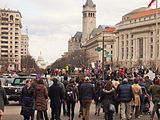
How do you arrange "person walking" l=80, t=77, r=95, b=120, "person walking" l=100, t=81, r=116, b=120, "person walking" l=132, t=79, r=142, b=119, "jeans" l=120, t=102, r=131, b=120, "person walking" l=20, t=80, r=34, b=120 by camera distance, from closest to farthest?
"person walking" l=20, t=80, r=34, b=120
"person walking" l=100, t=81, r=116, b=120
"person walking" l=80, t=77, r=95, b=120
"jeans" l=120, t=102, r=131, b=120
"person walking" l=132, t=79, r=142, b=119

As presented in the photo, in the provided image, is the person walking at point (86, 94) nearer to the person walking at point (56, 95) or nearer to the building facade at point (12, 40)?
the person walking at point (56, 95)

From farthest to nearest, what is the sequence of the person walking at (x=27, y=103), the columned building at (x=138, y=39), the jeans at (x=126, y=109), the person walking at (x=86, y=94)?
the columned building at (x=138, y=39) → the jeans at (x=126, y=109) → the person walking at (x=86, y=94) → the person walking at (x=27, y=103)

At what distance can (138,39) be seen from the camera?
151125mm

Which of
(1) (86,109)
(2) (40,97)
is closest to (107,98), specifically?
(1) (86,109)

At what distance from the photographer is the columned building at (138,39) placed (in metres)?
141

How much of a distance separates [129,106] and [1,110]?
23.0ft

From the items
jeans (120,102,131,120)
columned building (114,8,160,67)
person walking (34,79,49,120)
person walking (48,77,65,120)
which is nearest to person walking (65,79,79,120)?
person walking (48,77,65,120)

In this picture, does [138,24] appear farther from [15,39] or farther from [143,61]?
[15,39]

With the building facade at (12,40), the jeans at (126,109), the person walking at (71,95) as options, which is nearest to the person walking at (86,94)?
the person walking at (71,95)

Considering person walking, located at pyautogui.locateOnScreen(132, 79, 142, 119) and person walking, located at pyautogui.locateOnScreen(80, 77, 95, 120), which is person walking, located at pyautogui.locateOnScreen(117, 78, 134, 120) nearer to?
person walking, located at pyautogui.locateOnScreen(132, 79, 142, 119)

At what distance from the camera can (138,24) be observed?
14938cm

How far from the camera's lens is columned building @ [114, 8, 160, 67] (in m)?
141

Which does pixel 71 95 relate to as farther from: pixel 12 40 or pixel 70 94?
pixel 12 40

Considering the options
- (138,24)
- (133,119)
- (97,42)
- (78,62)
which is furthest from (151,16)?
(133,119)
